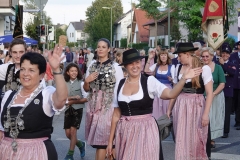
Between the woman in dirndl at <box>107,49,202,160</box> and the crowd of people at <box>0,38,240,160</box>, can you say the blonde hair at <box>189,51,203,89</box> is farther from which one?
the woman in dirndl at <box>107,49,202,160</box>

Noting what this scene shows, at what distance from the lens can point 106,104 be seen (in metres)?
7.20

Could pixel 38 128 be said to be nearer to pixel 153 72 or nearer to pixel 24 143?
pixel 24 143

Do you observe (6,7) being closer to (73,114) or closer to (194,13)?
(194,13)

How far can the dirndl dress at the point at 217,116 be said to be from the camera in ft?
30.3

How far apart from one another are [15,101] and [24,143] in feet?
1.21

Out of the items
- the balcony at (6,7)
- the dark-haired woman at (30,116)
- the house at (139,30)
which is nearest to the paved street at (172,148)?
the dark-haired woman at (30,116)

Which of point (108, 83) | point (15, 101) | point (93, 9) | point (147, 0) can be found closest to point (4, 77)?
point (108, 83)

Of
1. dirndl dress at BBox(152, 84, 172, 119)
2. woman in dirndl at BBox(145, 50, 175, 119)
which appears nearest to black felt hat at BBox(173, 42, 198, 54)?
woman in dirndl at BBox(145, 50, 175, 119)

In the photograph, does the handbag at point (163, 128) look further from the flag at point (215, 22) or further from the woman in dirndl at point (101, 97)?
the flag at point (215, 22)

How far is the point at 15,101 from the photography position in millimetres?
4379

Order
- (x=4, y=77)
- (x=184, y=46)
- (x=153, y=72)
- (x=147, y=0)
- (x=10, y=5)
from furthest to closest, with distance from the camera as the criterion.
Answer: (x=147, y=0), (x=10, y=5), (x=153, y=72), (x=184, y=46), (x=4, y=77)

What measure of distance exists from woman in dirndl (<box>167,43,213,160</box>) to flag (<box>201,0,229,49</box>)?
4.64 m

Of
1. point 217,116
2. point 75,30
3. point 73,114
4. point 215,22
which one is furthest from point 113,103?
point 75,30

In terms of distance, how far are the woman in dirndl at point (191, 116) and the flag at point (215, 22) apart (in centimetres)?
464
